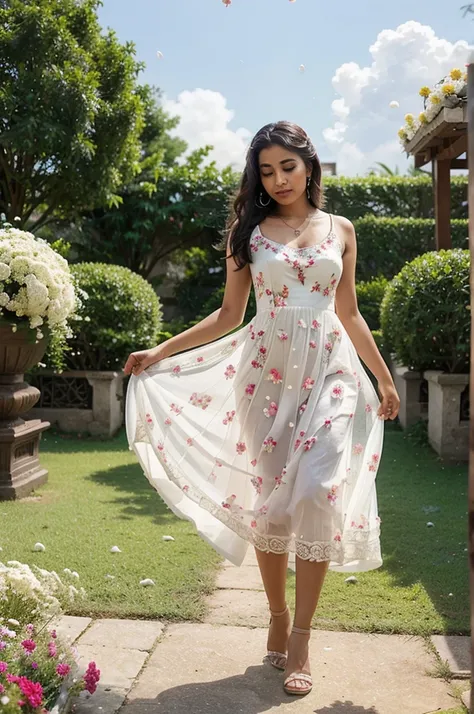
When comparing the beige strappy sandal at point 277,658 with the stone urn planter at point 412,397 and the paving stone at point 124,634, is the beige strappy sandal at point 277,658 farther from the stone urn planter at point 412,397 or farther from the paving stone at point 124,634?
the stone urn planter at point 412,397

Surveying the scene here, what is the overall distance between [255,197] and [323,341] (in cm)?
67

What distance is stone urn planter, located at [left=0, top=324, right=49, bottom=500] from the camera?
5.52 m

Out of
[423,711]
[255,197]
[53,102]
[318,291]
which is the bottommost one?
[423,711]

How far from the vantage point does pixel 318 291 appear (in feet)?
9.97

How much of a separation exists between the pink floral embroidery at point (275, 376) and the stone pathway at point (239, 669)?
3.43 ft

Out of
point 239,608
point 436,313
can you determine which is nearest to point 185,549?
point 239,608

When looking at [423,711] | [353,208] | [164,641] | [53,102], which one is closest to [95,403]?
[53,102]

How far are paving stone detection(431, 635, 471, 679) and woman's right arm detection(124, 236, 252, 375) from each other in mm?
1469

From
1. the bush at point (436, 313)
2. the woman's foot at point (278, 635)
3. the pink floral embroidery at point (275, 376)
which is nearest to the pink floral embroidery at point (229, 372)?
the pink floral embroidery at point (275, 376)

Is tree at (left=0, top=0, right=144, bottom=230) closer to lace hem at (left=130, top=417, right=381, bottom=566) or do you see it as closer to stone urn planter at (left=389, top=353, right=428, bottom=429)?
stone urn planter at (left=389, top=353, right=428, bottom=429)

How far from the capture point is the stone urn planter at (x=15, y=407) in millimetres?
5523

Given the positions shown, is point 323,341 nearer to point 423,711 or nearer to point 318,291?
point 318,291

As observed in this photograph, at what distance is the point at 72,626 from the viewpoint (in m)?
3.33

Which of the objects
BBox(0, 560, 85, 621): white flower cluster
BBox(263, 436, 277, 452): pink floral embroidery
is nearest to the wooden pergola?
BBox(263, 436, 277, 452): pink floral embroidery
